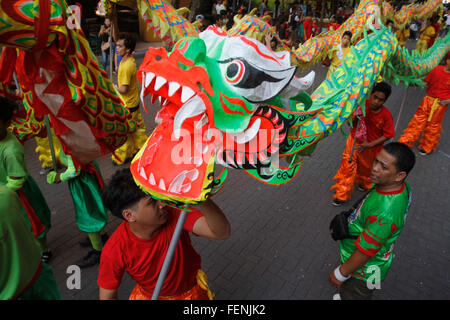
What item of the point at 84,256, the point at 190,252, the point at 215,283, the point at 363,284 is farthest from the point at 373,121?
the point at 84,256

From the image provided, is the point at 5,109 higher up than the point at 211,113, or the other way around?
the point at 211,113

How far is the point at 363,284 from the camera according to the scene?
208 centimetres

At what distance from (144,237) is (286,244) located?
2079 millimetres

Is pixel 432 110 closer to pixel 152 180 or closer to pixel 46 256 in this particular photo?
pixel 152 180

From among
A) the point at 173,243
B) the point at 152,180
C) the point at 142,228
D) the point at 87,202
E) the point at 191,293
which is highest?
the point at 152,180

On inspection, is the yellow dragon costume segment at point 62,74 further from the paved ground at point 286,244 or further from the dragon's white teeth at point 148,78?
the paved ground at point 286,244

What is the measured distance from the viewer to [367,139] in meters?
3.40

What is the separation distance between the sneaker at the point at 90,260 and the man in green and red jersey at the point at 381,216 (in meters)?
2.20

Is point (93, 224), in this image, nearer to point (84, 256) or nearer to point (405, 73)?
point (84, 256)

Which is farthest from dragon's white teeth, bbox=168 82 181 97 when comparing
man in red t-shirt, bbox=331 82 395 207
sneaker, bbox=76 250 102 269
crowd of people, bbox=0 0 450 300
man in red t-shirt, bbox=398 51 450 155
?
man in red t-shirt, bbox=398 51 450 155

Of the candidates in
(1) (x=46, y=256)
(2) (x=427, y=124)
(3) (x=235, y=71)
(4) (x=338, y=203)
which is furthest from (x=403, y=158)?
(2) (x=427, y=124)

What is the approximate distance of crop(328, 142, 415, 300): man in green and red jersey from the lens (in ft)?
6.02

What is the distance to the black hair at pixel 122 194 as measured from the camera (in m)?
1.42

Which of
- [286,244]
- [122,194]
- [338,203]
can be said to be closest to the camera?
[122,194]
